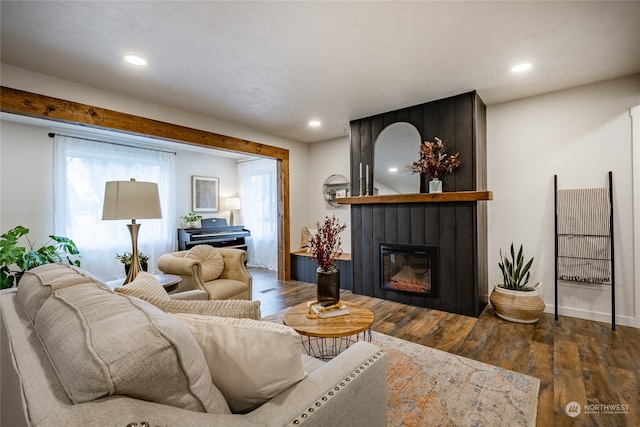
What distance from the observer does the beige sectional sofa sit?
0.57 meters

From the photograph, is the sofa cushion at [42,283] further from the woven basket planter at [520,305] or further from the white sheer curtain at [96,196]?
the white sheer curtain at [96,196]

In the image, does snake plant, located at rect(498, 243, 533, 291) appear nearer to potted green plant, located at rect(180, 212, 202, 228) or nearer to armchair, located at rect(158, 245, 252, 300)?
armchair, located at rect(158, 245, 252, 300)

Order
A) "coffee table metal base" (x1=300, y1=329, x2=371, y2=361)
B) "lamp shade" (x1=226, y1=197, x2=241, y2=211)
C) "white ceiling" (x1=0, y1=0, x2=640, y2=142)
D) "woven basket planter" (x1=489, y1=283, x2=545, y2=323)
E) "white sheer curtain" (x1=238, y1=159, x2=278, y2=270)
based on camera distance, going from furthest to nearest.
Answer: "lamp shade" (x1=226, y1=197, x2=241, y2=211), "white sheer curtain" (x1=238, y1=159, x2=278, y2=270), "woven basket planter" (x1=489, y1=283, x2=545, y2=323), "coffee table metal base" (x1=300, y1=329, x2=371, y2=361), "white ceiling" (x1=0, y1=0, x2=640, y2=142)

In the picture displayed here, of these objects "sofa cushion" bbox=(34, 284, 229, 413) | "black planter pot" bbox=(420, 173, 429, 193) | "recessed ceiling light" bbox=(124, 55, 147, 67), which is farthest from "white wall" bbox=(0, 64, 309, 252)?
"sofa cushion" bbox=(34, 284, 229, 413)

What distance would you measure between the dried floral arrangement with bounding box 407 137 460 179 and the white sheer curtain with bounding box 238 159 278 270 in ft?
11.3

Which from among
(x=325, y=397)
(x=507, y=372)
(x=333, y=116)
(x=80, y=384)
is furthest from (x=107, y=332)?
(x=333, y=116)

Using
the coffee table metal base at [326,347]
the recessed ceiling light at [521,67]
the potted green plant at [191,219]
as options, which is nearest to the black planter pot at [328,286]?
the coffee table metal base at [326,347]

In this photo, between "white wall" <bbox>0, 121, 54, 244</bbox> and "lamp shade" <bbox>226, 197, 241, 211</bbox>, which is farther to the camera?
"lamp shade" <bbox>226, 197, 241, 211</bbox>

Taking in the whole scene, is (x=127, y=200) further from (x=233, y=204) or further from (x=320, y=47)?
(x=233, y=204)

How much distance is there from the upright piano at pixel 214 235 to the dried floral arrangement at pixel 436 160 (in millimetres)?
4143

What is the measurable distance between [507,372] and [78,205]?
19.1 feet

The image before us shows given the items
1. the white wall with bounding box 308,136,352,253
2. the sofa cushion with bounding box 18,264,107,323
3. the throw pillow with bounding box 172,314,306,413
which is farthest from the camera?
the white wall with bounding box 308,136,352,253

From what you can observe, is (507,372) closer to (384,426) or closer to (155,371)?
(384,426)

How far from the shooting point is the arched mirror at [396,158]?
12.0 feet
